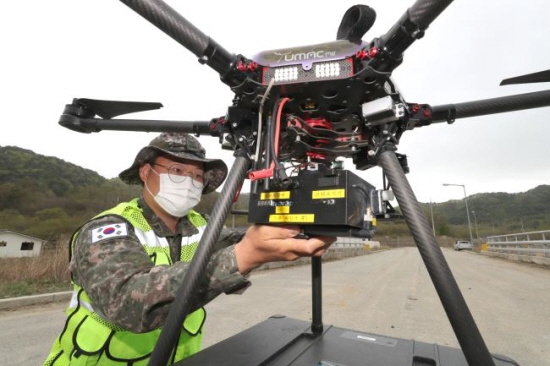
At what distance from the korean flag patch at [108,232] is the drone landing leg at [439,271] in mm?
1054

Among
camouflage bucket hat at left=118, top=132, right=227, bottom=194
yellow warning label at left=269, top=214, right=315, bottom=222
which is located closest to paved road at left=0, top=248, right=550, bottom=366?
camouflage bucket hat at left=118, top=132, right=227, bottom=194

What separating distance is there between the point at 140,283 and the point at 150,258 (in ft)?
1.28

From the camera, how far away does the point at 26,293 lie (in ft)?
19.6

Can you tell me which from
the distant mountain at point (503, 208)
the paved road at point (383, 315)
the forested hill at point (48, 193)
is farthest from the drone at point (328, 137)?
the distant mountain at point (503, 208)

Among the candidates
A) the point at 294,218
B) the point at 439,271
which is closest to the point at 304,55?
the point at 294,218

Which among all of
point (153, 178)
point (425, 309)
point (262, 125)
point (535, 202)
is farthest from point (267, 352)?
point (535, 202)

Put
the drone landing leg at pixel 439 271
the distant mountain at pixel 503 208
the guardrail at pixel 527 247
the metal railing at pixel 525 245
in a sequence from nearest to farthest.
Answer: the drone landing leg at pixel 439 271 < the guardrail at pixel 527 247 < the metal railing at pixel 525 245 < the distant mountain at pixel 503 208

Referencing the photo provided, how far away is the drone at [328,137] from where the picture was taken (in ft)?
2.57

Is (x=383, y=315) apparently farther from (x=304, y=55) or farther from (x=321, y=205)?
(x=304, y=55)

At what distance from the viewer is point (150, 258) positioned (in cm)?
133

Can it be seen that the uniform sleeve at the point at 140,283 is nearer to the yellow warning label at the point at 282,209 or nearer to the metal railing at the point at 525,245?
the yellow warning label at the point at 282,209

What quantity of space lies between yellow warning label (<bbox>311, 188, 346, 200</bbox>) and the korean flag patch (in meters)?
0.84

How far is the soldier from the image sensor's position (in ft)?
3.05

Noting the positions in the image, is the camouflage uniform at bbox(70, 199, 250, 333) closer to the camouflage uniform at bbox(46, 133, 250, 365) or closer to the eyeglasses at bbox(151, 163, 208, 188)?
the camouflage uniform at bbox(46, 133, 250, 365)
